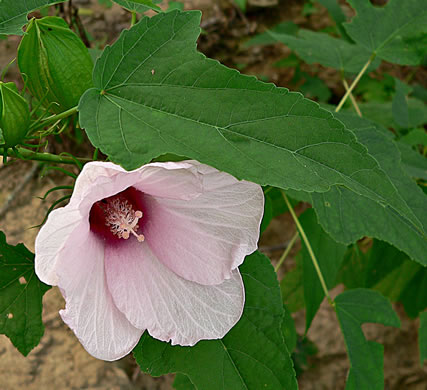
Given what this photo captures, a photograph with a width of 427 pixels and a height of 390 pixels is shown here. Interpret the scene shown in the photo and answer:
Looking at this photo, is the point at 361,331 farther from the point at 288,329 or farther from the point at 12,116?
the point at 12,116

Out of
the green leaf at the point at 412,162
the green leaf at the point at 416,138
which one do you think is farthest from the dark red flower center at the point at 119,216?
the green leaf at the point at 416,138

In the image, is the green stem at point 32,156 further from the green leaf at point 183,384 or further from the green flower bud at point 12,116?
the green leaf at point 183,384

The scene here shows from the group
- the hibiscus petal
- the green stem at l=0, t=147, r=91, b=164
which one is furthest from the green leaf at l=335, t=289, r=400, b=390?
the green stem at l=0, t=147, r=91, b=164

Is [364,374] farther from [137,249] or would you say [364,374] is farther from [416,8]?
[416,8]

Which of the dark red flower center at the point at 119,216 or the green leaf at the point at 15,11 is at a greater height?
the green leaf at the point at 15,11

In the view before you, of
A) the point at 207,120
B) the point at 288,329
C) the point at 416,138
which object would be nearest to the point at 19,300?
the point at 207,120

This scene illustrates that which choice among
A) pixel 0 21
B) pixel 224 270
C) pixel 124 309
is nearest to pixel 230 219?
pixel 224 270

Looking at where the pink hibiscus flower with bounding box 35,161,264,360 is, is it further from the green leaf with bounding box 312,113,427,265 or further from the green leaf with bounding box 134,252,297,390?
the green leaf with bounding box 312,113,427,265
